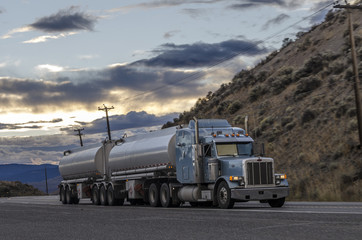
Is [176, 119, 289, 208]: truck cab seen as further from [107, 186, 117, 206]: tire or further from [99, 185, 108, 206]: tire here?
[99, 185, 108, 206]: tire

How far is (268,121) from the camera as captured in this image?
181 feet

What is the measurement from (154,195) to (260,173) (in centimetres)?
653

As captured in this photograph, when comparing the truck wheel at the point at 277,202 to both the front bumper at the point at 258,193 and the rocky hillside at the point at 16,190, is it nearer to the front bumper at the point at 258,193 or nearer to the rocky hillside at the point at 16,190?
the front bumper at the point at 258,193

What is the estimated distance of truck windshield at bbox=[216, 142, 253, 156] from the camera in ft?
76.0

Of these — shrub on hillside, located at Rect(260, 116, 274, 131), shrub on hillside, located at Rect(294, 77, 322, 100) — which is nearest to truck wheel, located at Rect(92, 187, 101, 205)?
shrub on hillside, located at Rect(260, 116, 274, 131)

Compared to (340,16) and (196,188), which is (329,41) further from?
(196,188)

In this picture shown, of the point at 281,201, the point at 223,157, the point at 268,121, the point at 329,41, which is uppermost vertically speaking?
the point at 329,41

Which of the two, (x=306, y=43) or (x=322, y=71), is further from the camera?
(x=306, y=43)

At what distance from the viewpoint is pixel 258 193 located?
21.6 metres

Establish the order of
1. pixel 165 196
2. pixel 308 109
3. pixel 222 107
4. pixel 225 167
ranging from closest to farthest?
pixel 225 167
pixel 165 196
pixel 308 109
pixel 222 107

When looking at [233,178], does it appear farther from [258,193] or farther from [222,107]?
[222,107]

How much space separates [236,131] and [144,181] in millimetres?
5799

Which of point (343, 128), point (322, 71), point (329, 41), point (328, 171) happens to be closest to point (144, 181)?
point (328, 171)

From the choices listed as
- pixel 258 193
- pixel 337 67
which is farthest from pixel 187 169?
pixel 337 67
